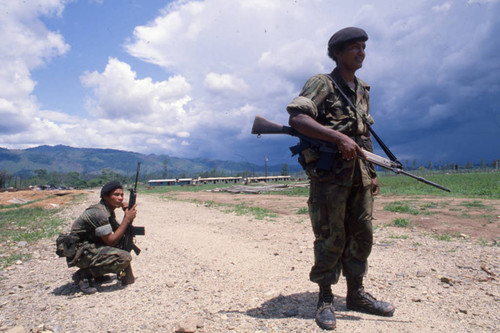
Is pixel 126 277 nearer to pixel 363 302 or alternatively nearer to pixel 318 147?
pixel 363 302

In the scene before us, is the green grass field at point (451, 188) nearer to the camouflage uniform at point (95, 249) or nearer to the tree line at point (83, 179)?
the camouflage uniform at point (95, 249)

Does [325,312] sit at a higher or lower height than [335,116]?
lower

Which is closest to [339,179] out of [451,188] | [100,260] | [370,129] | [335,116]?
[335,116]

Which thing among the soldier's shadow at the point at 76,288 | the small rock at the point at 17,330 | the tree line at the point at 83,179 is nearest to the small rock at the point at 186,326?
the small rock at the point at 17,330

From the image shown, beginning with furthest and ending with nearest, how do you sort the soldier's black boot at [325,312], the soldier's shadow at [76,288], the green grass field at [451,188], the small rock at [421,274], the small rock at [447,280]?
1. the green grass field at [451,188]
2. the small rock at [421,274]
3. the soldier's shadow at [76,288]
4. the small rock at [447,280]
5. the soldier's black boot at [325,312]

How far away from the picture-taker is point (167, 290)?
361cm

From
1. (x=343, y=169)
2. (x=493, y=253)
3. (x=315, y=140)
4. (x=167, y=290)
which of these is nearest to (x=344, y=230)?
(x=343, y=169)

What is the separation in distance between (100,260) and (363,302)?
120 inches

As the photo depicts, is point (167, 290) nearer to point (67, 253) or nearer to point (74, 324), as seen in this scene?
point (74, 324)

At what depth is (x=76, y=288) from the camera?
3887 mm

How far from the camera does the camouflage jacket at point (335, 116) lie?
2.60 m

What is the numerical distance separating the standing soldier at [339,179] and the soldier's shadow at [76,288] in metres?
2.61

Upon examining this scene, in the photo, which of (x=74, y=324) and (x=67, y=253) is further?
(x=67, y=253)

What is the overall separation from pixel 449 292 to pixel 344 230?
5.36ft
